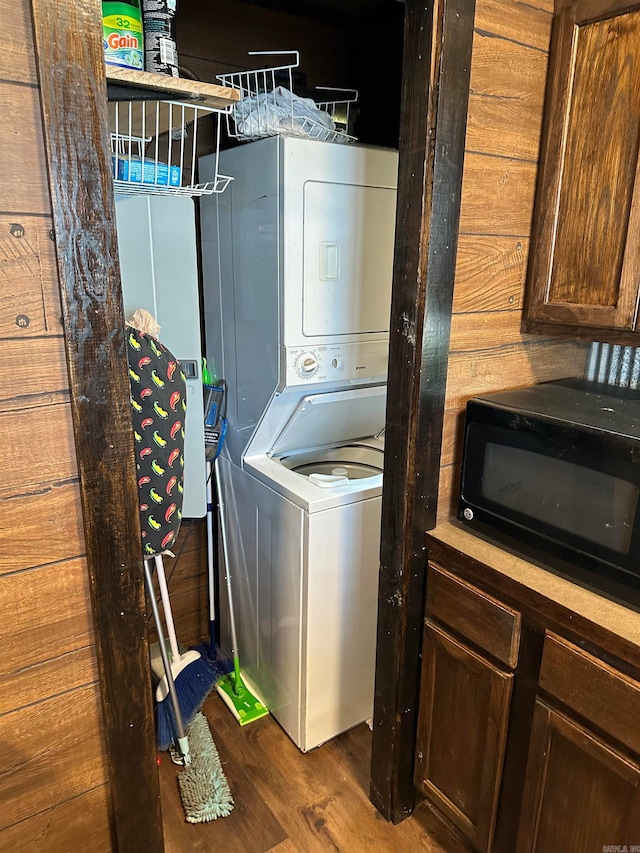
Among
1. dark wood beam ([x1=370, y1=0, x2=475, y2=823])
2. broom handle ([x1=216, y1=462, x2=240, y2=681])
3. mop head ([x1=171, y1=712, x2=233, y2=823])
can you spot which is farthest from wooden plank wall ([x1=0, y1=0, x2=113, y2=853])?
broom handle ([x1=216, y1=462, x2=240, y2=681])

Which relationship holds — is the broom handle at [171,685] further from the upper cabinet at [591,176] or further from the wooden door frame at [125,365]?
the upper cabinet at [591,176]

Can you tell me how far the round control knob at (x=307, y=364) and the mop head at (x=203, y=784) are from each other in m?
1.21

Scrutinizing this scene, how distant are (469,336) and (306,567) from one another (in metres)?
0.81

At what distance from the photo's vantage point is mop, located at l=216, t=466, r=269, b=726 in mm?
2033

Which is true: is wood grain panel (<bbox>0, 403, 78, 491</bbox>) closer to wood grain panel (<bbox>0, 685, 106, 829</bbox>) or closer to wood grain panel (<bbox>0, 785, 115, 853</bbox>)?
wood grain panel (<bbox>0, 685, 106, 829</bbox>)

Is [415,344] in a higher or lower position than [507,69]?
lower

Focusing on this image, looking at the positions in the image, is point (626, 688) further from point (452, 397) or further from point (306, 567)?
point (306, 567)

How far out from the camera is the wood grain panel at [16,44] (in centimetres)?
A: 78

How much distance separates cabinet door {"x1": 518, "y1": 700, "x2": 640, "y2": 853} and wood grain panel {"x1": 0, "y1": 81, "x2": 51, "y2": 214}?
129cm

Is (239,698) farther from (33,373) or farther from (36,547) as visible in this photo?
(33,373)

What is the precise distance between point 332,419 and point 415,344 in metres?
0.69

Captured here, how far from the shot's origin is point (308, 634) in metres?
1.76

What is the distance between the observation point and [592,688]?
1.08m

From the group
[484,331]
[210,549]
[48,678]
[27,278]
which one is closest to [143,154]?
[27,278]
